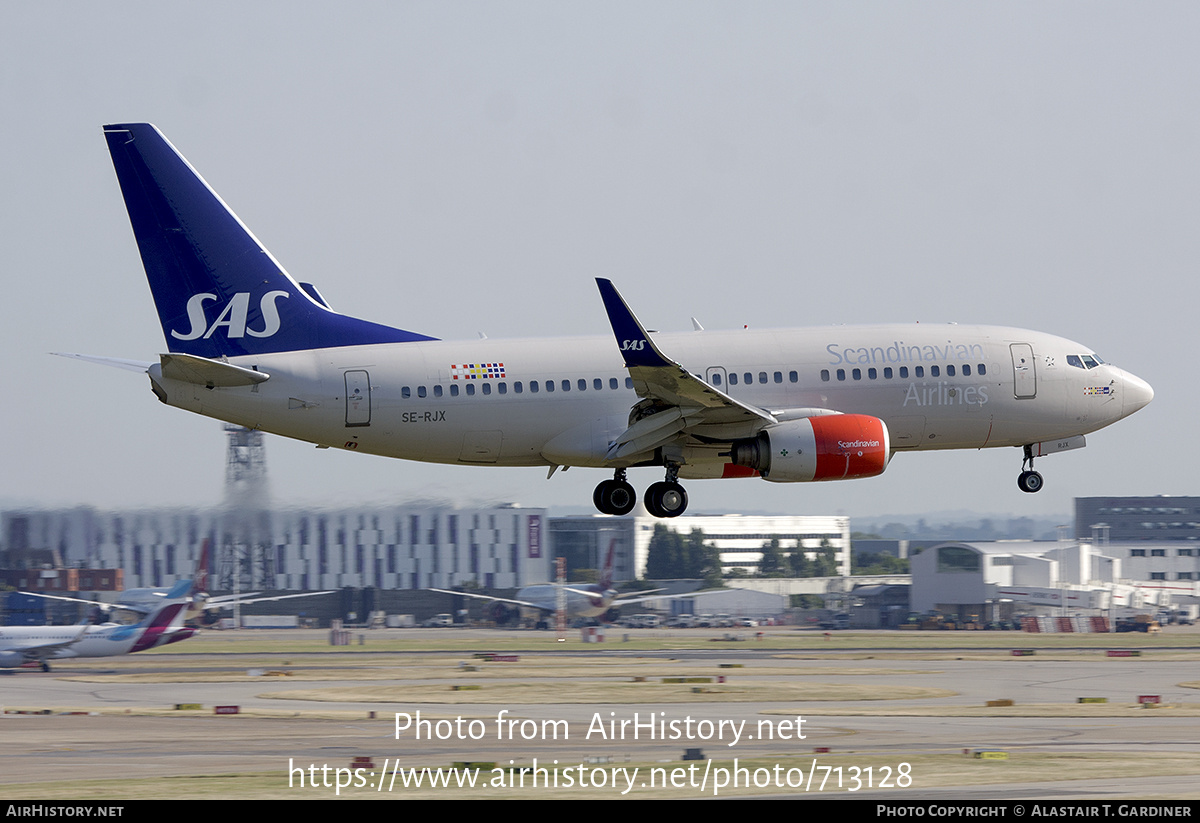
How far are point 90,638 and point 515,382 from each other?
37.6m

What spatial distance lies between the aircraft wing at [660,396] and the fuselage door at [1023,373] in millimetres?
7861

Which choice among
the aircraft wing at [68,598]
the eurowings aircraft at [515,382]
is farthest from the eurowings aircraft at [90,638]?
the eurowings aircraft at [515,382]

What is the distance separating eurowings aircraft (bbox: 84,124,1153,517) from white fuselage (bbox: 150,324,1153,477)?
5 centimetres

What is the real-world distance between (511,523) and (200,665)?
25735 mm

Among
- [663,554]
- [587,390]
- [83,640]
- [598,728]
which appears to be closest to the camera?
[587,390]

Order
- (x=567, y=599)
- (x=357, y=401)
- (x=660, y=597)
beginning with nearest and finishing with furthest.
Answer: (x=357, y=401) < (x=567, y=599) < (x=660, y=597)

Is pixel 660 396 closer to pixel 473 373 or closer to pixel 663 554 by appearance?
pixel 473 373

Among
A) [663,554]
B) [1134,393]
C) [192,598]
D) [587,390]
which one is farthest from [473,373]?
[663,554]

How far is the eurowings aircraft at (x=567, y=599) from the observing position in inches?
3302

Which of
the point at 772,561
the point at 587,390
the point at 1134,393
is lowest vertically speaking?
the point at 772,561

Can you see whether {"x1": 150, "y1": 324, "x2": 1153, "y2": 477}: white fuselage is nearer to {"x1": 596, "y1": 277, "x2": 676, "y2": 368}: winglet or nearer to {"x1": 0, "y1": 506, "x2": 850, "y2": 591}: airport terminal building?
{"x1": 596, "y1": 277, "x2": 676, "y2": 368}: winglet

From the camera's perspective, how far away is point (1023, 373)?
41406mm

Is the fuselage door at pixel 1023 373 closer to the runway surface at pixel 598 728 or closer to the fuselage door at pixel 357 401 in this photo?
A: the runway surface at pixel 598 728

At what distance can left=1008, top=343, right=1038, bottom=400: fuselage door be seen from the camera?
41.3 meters
